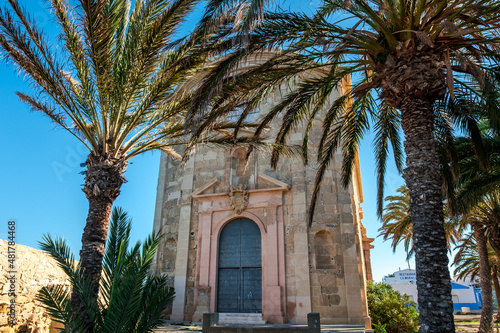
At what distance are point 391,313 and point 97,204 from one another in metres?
11.2

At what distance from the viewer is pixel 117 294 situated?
566 cm

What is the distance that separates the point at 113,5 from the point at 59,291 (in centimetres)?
525

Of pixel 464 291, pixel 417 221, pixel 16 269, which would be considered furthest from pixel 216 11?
pixel 464 291

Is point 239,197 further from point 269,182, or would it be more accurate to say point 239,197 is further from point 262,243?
point 262,243

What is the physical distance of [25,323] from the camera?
7570 mm

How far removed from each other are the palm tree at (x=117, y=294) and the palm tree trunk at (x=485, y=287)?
559 inches

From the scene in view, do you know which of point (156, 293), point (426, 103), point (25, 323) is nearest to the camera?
point (426, 103)

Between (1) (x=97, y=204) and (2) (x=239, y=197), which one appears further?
(2) (x=239, y=197)

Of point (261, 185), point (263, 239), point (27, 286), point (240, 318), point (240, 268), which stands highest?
point (261, 185)

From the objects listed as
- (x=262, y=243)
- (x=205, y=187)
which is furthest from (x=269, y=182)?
(x=205, y=187)

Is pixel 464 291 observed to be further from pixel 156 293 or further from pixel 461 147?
pixel 156 293

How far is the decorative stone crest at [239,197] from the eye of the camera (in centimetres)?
1265

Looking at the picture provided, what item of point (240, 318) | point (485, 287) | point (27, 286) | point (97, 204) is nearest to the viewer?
point (97, 204)

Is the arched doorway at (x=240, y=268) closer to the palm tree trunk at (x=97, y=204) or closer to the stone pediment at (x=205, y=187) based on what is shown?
the stone pediment at (x=205, y=187)
